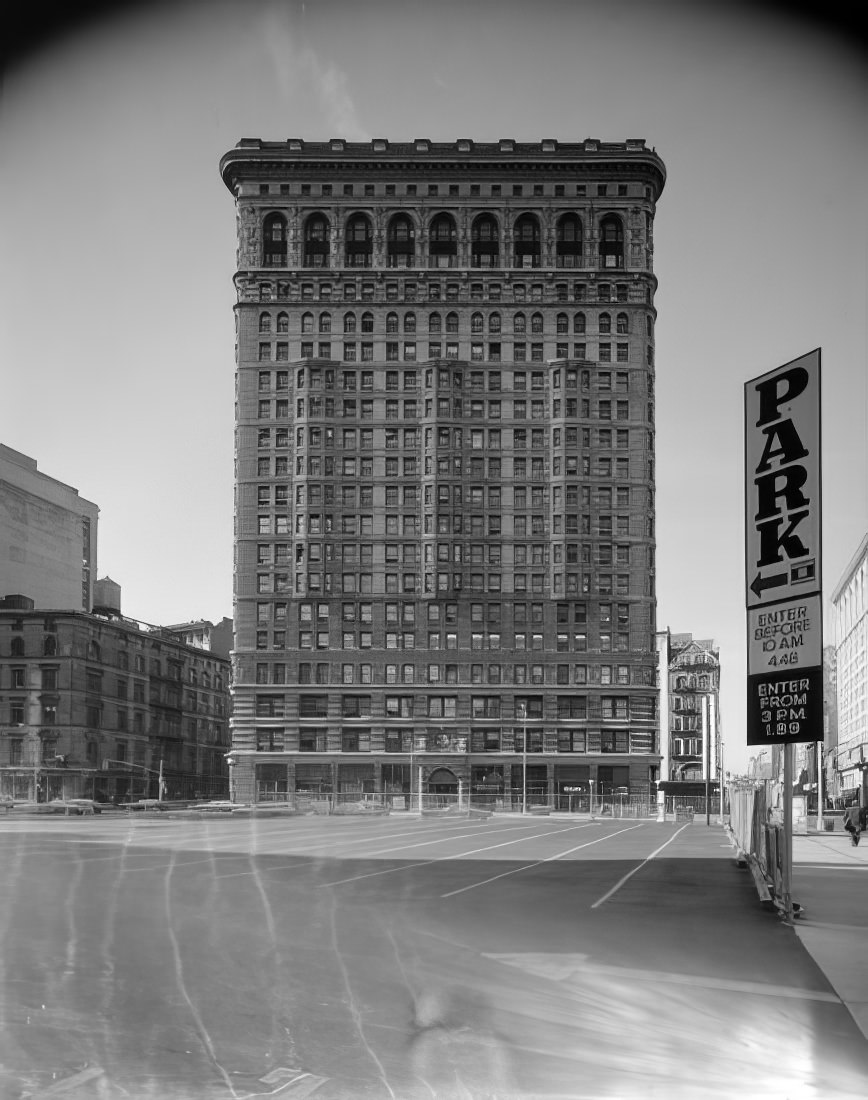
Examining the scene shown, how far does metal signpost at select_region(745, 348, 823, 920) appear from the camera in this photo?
742 inches

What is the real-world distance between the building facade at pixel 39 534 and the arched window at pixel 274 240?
2716 cm

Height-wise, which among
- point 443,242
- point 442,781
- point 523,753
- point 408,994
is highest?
point 443,242

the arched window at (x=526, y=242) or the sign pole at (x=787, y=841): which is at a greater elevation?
the arched window at (x=526, y=242)

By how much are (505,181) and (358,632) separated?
4250 centimetres

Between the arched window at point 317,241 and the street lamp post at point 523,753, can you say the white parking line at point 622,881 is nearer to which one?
the street lamp post at point 523,753

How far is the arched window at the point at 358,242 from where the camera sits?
117500 mm

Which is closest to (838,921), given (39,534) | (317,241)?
(39,534)

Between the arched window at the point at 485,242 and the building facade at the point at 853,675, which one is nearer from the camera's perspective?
the arched window at the point at 485,242

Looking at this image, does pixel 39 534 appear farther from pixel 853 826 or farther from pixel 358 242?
pixel 853 826

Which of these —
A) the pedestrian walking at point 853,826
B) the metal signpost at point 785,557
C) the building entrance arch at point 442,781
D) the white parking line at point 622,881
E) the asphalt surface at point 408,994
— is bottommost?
the building entrance arch at point 442,781

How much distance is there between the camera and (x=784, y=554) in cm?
1911

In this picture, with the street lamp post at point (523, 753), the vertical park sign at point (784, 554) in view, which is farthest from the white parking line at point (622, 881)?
the street lamp post at point (523, 753)

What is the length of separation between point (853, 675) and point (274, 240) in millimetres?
74868

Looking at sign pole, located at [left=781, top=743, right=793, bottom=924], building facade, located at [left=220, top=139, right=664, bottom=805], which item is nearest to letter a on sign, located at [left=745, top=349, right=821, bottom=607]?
sign pole, located at [left=781, top=743, right=793, bottom=924]
